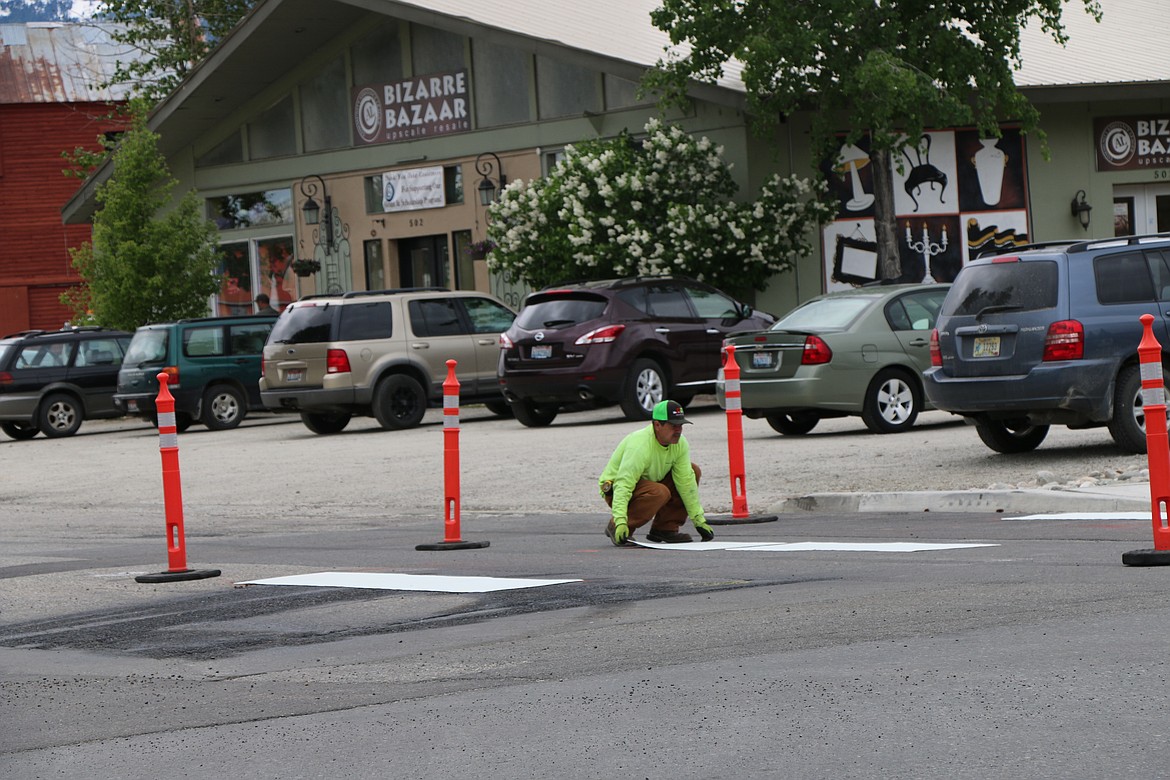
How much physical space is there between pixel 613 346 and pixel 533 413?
5.80ft

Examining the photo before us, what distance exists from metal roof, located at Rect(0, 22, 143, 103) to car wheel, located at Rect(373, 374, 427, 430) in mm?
30316

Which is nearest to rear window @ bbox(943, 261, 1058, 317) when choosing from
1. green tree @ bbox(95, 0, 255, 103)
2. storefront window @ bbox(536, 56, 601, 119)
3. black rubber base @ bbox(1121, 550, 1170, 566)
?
black rubber base @ bbox(1121, 550, 1170, 566)

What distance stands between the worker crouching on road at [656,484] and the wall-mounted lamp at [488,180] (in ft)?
70.8

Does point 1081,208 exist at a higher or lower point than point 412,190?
lower

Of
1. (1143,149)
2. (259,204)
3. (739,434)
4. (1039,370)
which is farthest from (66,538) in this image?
(259,204)

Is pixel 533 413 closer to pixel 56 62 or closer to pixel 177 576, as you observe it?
pixel 177 576

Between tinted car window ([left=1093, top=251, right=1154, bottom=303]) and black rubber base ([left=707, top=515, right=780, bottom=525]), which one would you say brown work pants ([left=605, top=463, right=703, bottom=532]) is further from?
tinted car window ([left=1093, top=251, right=1154, bottom=303])

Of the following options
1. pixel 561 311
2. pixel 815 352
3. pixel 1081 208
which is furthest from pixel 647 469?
pixel 1081 208

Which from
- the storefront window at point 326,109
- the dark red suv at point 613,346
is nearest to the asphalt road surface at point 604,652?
the dark red suv at point 613,346

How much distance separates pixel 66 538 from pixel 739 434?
18.3 feet

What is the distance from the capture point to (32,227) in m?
51.8

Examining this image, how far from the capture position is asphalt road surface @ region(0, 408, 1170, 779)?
5.80 metres

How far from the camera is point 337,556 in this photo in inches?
491

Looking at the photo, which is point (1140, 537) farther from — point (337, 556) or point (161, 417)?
point (161, 417)
